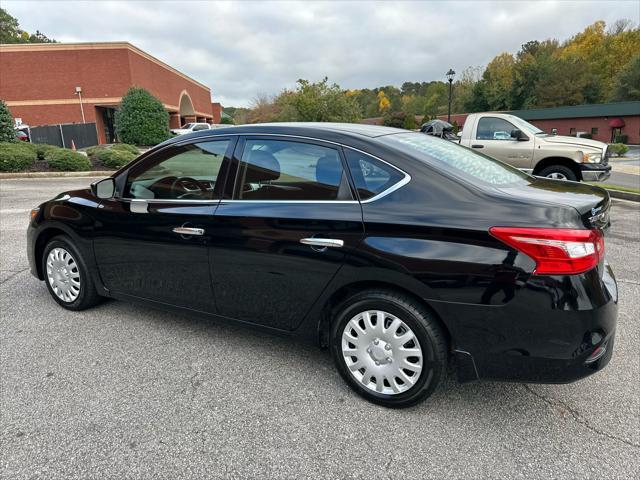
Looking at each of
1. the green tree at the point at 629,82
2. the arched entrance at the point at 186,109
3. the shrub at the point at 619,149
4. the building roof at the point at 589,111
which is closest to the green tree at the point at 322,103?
the shrub at the point at 619,149

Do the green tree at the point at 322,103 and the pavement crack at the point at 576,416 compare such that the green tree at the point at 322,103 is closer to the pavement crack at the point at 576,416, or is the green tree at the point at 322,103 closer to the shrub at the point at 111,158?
the shrub at the point at 111,158

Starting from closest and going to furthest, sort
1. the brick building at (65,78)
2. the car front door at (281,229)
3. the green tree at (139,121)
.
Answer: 1. the car front door at (281,229)
2. the green tree at (139,121)
3. the brick building at (65,78)

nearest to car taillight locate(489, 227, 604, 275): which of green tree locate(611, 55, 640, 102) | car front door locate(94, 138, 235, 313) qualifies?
car front door locate(94, 138, 235, 313)

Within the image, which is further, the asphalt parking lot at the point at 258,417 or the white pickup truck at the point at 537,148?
the white pickup truck at the point at 537,148

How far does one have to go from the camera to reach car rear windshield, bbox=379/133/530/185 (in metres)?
2.57

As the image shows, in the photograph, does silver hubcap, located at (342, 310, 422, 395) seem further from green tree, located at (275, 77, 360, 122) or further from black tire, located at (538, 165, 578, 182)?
green tree, located at (275, 77, 360, 122)

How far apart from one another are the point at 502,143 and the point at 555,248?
8.10 metres

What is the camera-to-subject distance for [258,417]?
8.21ft

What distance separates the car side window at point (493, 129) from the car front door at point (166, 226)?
8009 millimetres

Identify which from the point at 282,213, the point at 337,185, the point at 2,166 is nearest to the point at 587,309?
the point at 337,185

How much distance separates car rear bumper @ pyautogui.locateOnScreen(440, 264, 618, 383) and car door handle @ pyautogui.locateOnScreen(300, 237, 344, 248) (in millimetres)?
730

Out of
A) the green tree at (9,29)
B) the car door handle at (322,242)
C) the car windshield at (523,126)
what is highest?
the green tree at (9,29)

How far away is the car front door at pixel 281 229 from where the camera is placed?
8.38 ft

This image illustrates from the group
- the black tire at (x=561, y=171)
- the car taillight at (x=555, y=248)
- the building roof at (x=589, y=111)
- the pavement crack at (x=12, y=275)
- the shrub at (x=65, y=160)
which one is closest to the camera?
the car taillight at (x=555, y=248)
